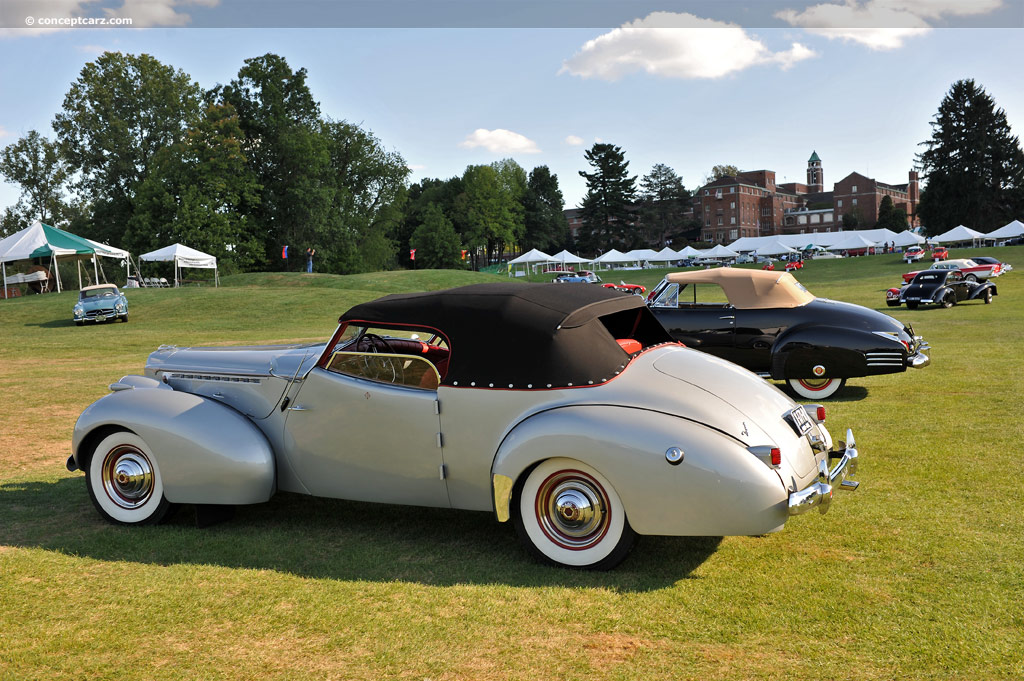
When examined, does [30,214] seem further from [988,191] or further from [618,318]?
[988,191]

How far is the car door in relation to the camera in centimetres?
471

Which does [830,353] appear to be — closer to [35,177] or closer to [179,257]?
[179,257]

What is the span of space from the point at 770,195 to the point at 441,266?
83.2 m

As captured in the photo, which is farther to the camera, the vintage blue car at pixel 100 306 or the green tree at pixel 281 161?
the green tree at pixel 281 161

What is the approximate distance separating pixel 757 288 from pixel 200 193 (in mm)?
50641

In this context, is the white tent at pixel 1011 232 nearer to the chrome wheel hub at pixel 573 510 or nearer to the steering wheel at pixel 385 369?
the chrome wheel hub at pixel 573 510

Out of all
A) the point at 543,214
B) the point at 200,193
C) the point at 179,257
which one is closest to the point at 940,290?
the point at 179,257

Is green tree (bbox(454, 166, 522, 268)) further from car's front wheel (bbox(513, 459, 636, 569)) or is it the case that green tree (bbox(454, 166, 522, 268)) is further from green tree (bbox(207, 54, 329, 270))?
car's front wheel (bbox(513, 459, 636, 569))

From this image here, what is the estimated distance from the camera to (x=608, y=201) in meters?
116

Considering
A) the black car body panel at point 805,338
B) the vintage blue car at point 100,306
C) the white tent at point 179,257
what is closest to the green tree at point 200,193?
the white tent at point 179,257

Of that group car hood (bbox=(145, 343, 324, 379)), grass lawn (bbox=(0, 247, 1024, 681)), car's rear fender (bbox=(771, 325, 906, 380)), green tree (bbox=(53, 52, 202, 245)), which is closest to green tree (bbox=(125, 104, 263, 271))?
green tree (bbox=(53, 52, 202, 245))

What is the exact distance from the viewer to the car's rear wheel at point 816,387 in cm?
987

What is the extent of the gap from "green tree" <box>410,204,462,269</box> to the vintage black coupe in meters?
72.7

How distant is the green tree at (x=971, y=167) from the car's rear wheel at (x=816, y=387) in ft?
283
